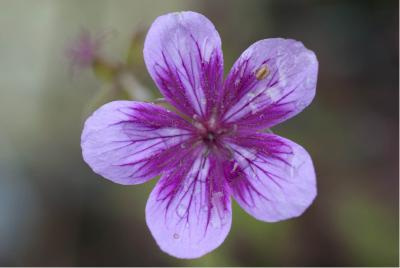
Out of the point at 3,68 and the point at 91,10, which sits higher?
the point at 91,10

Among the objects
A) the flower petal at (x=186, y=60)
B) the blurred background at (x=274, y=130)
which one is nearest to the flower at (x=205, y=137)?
the flower petal at (x=186, y=60)

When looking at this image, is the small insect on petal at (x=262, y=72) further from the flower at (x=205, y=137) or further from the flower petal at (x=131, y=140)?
the flower petal at (x=131, y=140)

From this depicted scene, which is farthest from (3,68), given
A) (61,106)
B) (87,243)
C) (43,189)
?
(87,243)

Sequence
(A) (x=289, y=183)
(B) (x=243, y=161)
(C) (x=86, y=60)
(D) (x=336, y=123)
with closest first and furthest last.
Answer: (A) (x=289, y=183) < (B) (x=243, y=161) < (C) (x=86, y=60) < (D) (x=336, y=123)

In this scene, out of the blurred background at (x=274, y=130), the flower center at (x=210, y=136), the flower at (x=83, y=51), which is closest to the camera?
the flower center at (x=210, y=136)

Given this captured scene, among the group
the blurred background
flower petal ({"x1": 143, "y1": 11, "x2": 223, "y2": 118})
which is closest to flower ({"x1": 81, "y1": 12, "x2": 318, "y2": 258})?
flower petal ({"x1": 143, "y1": 11, "x2": 223, "y2": 118})

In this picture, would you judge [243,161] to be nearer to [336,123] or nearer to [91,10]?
[336,123]

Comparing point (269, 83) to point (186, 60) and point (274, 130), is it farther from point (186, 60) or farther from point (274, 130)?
point (274, 130)
